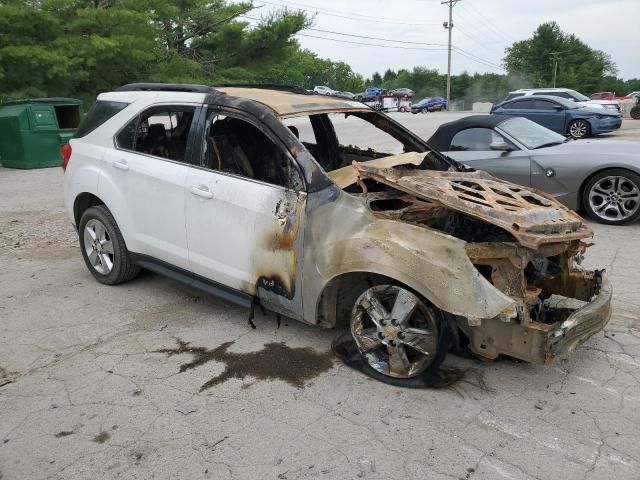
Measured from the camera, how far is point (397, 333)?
327 cm

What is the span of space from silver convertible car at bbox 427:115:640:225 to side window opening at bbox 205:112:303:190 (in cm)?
395

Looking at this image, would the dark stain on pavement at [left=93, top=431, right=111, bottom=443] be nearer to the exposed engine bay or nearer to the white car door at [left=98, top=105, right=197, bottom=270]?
the white car door at [left=98, top=105, right=197, bottom=270]

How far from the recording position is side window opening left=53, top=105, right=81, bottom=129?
561 inches

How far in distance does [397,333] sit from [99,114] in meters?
3.41

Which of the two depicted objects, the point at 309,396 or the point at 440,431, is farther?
the point at 309,396

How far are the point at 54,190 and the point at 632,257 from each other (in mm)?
9565

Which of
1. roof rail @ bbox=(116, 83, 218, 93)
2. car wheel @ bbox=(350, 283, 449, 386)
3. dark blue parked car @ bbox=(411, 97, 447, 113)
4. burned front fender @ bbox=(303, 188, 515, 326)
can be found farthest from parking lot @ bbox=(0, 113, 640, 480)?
dark blue parked car @ bbox=(411, 97, 447, 113)

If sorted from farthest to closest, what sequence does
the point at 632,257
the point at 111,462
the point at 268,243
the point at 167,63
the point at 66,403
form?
the point at 167,63
the point at 632,257
the point at 268,243
the point at 66,403
the point at 111,462

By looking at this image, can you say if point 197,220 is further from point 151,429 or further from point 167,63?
point 167,63

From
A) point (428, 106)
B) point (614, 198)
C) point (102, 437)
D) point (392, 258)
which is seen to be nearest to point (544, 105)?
point (614, 198)

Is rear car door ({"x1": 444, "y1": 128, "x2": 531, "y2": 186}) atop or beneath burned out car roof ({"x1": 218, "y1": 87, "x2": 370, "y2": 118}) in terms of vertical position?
beneath

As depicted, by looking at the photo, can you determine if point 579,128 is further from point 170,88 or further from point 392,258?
point 392,258

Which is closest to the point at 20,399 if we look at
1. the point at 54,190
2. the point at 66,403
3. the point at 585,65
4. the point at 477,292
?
the point at 66,403

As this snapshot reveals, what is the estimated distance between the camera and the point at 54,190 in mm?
10398
